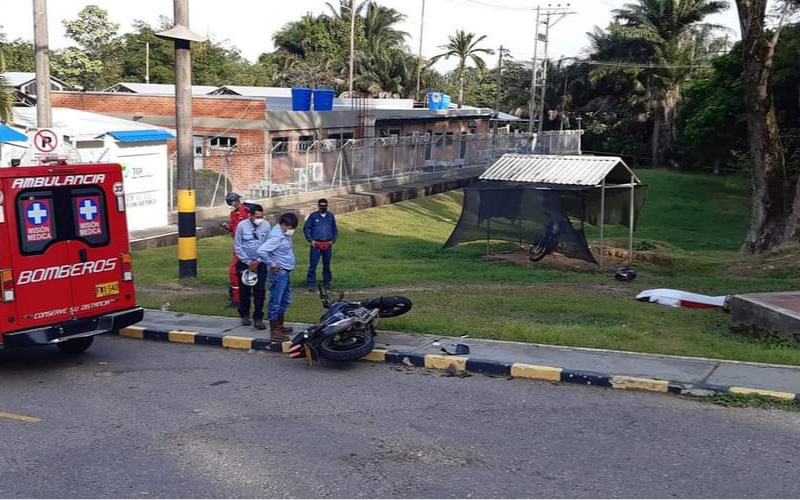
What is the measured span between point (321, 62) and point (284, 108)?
111 feet

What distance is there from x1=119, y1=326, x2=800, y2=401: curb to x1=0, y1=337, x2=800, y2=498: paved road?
166 millimetres

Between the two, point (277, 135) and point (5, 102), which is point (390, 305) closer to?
point (5, 102)

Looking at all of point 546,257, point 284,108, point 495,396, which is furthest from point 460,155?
point 495,396

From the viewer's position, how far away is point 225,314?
41.1ft

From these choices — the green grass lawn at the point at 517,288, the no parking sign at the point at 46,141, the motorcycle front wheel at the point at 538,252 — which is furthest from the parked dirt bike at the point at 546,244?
the no parking sign at the point at 46,141

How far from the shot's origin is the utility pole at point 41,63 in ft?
57.3

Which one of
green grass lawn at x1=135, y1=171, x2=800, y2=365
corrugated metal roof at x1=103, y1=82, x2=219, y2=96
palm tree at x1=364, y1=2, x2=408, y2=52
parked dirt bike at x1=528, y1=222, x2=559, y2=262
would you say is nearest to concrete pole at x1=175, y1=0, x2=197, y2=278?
green grass lawn at x1=135, y1=171, x2=800, y2=365

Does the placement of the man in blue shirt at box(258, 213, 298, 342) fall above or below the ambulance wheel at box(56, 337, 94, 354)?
above

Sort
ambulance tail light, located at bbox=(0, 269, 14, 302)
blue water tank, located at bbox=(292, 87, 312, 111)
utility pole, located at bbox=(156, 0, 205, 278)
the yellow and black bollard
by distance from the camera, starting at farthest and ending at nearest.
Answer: blue water tank, located at bbox=(292, 87, 312, 111) → the yellow and black bollard → utility pole, located at bbox=(156, 0, 205, 278) → ambulance tail light, located at bbox=(0, 269, 14, 302)

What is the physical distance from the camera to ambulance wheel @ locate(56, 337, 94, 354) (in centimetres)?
1060

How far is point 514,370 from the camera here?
927cm

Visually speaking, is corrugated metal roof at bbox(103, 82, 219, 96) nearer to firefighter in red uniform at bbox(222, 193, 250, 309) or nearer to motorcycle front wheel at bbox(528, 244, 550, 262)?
motorcycle front wheel at bbox(528, 244, 550, 262)

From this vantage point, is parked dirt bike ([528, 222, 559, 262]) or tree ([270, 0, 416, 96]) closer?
parked dirt bike ([528, 222, 559, 262])

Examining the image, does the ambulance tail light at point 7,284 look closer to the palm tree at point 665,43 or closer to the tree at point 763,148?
Answer: the tree at point 763,148
